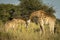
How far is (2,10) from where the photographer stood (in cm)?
2170

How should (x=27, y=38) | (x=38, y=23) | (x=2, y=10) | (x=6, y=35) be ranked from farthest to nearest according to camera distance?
(x=2, y=10) → (x=38, y=23) → (x=6, y=35) → (x=27, y=38)

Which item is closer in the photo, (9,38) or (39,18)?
(9,38)

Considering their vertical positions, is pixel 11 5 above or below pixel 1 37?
above

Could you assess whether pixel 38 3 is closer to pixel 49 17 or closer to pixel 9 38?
pixel 49 17

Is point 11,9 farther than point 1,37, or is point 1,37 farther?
point 11,9

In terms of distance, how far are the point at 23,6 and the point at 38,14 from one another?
7281 mm

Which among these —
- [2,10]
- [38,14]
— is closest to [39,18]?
[38,14]

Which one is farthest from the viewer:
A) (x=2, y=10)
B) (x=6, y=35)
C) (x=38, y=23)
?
(x=2, y=10)

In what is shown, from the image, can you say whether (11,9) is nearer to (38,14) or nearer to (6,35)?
(38,14)

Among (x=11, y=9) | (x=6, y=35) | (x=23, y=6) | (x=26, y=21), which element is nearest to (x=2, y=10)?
(x=11, y=9)

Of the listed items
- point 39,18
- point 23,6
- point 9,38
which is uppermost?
point 23,6

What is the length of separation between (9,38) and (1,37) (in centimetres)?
32

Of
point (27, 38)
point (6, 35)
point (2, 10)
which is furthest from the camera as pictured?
point (2, 10)

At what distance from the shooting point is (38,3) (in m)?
23.8
